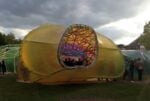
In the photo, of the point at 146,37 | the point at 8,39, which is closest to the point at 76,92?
the point at 146,37

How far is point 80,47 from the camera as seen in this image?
32.9 metres

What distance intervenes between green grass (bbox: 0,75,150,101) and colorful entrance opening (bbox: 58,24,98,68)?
8.65ft

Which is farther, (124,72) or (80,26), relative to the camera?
(124,72)

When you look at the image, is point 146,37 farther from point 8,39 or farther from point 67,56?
point 8,39

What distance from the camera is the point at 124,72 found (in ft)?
106

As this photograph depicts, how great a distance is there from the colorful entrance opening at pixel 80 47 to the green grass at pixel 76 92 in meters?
2.64

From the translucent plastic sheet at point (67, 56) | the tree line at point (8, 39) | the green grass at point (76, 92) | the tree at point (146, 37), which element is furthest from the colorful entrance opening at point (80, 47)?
the tree line at point (8, 39)

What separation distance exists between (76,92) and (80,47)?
8.42 metres

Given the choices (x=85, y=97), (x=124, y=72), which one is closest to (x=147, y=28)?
(x=124, y=72)

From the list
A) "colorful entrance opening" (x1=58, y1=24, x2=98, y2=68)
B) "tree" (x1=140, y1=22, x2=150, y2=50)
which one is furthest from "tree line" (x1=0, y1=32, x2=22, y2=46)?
"colorful entrance opening" (x1=58, y1=24, x2=98, y2=68)

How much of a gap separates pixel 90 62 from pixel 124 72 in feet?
10.4

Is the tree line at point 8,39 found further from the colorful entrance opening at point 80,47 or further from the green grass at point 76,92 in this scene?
the green grass at point 76,92

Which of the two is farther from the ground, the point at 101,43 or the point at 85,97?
the point at 101,43

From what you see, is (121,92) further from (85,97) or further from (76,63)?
(76,63)
